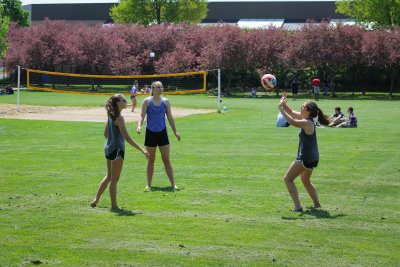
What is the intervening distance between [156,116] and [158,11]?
9076cm

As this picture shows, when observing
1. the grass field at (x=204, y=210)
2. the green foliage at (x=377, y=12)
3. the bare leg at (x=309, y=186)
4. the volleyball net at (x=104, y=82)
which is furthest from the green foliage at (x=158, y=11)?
the bare leg at (x=309, y=186)

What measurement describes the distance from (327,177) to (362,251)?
6.32 metres

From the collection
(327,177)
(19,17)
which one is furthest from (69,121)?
(19,17)

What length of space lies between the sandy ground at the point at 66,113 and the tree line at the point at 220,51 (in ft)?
87.5

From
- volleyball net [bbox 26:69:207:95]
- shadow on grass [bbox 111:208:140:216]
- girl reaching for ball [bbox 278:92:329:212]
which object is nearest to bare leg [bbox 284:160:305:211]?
girl reaching for ball [bbox 278:92:329:212]

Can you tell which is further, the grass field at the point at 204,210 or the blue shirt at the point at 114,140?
the blue shirt at the point at 114,140

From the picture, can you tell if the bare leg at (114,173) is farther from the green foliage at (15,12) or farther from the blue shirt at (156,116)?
the green foliage at (15,12)

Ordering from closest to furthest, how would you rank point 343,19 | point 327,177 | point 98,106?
point 327,177
point 98,106
point 343,19

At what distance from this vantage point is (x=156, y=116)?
13953 millimetres

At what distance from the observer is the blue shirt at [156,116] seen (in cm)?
1394

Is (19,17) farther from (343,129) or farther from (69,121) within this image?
(343,129)

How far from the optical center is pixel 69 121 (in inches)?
1259

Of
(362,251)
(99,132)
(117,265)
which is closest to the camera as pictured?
(117,265)

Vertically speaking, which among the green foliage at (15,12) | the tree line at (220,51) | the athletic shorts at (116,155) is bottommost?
the athletic shorts at (116,155)
